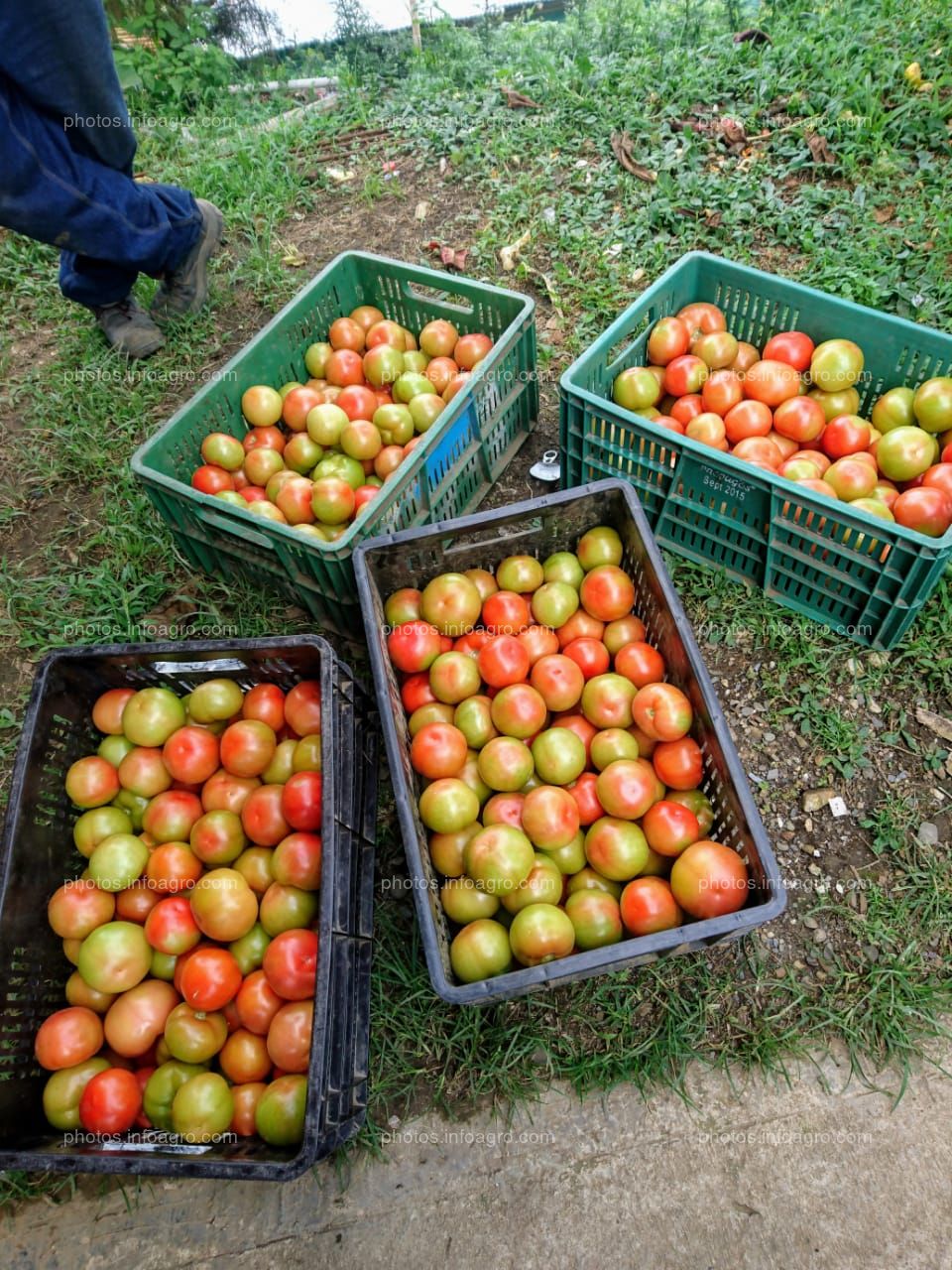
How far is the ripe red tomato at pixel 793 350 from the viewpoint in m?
3.18

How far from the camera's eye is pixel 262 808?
2355mm

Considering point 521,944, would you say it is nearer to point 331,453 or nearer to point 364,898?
point 364,898

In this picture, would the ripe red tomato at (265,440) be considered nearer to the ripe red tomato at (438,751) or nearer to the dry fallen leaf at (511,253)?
the ripe red tomato at (438,751)

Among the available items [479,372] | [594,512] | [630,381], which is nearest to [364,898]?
[594,512]

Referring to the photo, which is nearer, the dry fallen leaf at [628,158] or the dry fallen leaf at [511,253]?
the dry fallen leaf at [511,253]

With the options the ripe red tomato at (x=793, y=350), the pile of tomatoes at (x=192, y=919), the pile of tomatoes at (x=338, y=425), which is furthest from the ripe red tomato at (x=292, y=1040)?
the ripe red tomato at (x=793, y=350)

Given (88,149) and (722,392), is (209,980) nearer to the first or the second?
(722,392)

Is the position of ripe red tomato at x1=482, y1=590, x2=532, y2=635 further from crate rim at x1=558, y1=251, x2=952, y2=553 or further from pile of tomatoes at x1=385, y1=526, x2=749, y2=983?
crate rim at x1=558, y1=251, x2=952, y2=553

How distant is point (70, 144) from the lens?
11.5ft

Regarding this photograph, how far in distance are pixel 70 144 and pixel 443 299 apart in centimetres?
171

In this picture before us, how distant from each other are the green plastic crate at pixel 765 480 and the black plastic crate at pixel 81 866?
1.34 meters

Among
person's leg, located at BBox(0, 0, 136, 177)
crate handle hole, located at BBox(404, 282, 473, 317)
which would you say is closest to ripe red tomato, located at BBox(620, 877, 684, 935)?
crate handle hole, located at BBox(404, 282, 473, 317)

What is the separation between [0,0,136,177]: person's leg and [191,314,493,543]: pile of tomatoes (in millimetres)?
1241

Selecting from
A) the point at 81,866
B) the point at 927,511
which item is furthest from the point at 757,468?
the point at 81,866
